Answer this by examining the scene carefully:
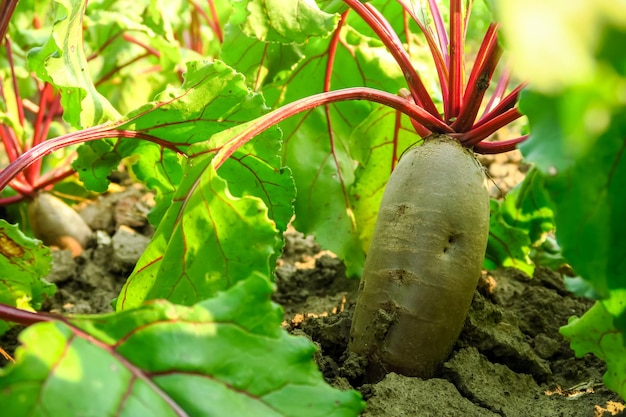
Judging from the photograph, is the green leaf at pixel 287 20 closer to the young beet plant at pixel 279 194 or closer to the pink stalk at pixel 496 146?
the young beet plant at pixel 279 194

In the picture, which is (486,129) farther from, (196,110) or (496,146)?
(196,110)

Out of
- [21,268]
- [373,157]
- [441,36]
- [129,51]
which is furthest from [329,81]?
[129,51]

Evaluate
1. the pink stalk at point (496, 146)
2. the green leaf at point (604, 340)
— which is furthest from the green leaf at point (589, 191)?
the pink stalk at point (496, 146)


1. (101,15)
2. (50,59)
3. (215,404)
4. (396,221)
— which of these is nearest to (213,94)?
(50,59)

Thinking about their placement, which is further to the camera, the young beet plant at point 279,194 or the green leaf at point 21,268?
the green leaf at point 21,268

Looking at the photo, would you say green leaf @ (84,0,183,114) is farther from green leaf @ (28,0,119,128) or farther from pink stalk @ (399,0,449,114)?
pink stalk @ (399,0,449,114)
